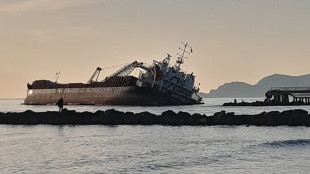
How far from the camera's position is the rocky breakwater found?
54.2 meters

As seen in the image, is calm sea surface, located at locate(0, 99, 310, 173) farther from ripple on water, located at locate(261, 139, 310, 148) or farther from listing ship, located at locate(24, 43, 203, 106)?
listing ship, located at locate(24, 43, 203, 106)

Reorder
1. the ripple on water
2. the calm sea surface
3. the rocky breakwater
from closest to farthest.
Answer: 1. the calm sea surface
2. the ripple on water
3. the rocky breakwater

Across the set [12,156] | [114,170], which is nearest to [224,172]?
[114,170]

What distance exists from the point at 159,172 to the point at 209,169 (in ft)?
8.81

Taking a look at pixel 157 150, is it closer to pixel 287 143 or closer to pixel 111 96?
pixel 287 143

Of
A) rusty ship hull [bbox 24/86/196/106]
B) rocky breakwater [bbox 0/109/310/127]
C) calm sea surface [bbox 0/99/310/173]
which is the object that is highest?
rusty ship hull [bbox 24/86/196/106]

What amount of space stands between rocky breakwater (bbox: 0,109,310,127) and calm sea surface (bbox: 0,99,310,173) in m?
2.02

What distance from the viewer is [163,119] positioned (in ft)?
190

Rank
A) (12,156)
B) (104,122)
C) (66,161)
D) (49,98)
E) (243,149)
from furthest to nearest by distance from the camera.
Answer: (49,98) < (104,122) < (243,149) < (12,156) < (66,161)

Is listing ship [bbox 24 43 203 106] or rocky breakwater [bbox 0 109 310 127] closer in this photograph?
rocky breakwater [bbox 0 109 310 127]

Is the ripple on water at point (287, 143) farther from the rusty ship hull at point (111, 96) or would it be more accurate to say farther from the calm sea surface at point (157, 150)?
the rusty ship hull at point (111, 96)

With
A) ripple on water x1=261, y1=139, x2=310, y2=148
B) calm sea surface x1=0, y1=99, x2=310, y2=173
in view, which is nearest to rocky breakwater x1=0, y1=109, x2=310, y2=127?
calm sea surface x1=0, y1=99, x2=310, y2=173

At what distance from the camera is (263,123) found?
54.6m

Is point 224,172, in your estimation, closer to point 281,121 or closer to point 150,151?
point 150,151
